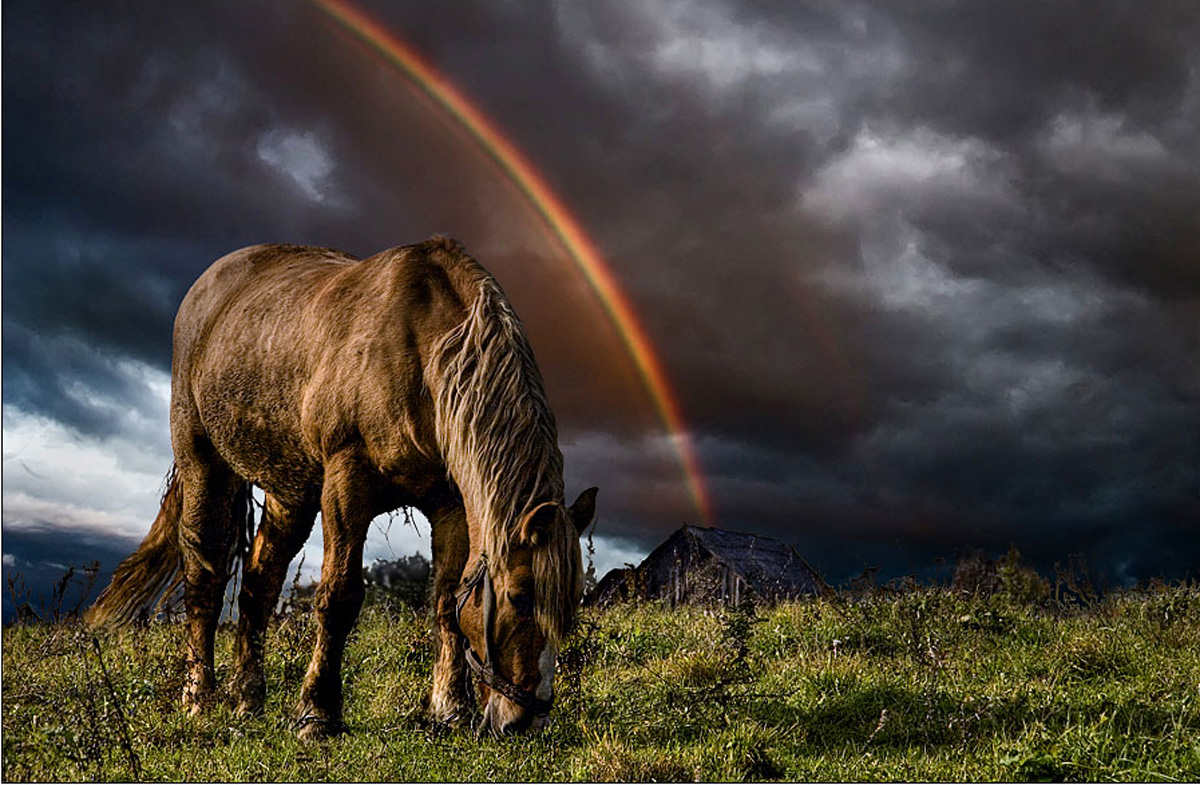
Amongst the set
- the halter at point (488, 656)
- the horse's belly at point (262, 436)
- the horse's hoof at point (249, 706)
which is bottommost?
the horse's hoof at point (249, 706)

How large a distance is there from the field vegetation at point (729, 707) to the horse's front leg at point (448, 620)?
198 mm

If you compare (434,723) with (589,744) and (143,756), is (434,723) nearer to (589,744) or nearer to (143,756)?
(589,744)

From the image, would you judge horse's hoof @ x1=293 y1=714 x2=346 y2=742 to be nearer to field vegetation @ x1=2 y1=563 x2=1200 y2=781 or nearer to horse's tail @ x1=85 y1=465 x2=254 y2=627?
field vegetation @ x1=2 y1=563 x2=1200 y2=781

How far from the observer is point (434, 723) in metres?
5.43

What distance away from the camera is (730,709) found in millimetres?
5473

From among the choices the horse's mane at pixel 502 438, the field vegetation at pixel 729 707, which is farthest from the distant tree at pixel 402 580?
the horse's mane at pixel 502 438

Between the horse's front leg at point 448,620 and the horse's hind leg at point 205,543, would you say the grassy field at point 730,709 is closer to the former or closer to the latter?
the horse's front leg at point 448,620

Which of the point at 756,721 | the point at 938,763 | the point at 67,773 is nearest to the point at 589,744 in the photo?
the point at 756,721

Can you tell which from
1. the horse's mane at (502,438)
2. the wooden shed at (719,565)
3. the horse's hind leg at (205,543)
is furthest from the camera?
the wooden shed at (719,565)

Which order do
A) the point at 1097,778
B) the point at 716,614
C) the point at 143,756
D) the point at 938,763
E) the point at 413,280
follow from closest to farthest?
1. the point at 1097,778
2. the point at 938,763
3. the point at 143,756
4. the point at 413,280
5. the point at 716,614

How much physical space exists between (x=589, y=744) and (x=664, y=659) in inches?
109

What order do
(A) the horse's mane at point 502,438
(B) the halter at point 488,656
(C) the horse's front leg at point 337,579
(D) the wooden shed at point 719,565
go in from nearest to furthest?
(B) the halter at point 488,656 → (A) the horse's mane at point 502,438 → (C) the horse's front leg at point 337,579 → (D) the wooden shed at point 719,565

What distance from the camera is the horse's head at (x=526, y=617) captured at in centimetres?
441

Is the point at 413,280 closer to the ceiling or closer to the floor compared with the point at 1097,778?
closer to the ceiling
